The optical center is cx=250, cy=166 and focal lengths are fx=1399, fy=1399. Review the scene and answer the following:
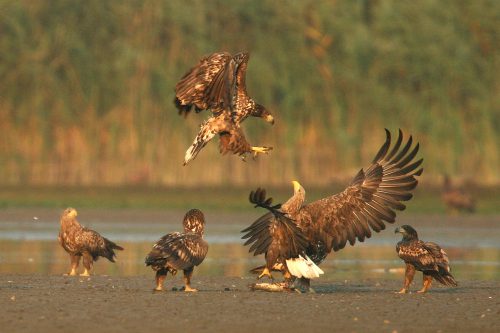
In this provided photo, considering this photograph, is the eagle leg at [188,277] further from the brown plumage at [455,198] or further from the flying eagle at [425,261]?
the brown plumage at [455,198]

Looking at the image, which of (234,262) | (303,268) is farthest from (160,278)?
(234,262)

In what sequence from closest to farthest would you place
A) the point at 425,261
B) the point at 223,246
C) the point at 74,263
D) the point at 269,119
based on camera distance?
the point at 425,261 → the point at 269,119 → the point at 74,263 → the point at 223,246

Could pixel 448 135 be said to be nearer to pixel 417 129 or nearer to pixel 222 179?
pixel 417 129

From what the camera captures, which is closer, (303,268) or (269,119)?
(303,268)

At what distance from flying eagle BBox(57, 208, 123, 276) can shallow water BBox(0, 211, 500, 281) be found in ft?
1.66

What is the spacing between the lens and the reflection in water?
18.9m

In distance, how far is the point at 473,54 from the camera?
40.6 m

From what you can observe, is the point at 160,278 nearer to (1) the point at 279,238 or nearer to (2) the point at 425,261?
(1) the point at 279,238

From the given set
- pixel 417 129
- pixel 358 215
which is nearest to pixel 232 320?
pixel 358 215

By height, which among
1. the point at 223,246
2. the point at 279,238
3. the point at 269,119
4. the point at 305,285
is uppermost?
the point at 269,119

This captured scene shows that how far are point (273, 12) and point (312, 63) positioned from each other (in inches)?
77.0

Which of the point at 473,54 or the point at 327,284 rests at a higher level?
the point at 473,54

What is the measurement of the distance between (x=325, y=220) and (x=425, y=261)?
119 cm

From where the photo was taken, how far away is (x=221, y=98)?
1573cm
